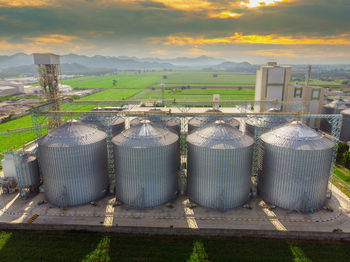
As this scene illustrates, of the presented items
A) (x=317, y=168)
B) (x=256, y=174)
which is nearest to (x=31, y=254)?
(x=256, y=174)

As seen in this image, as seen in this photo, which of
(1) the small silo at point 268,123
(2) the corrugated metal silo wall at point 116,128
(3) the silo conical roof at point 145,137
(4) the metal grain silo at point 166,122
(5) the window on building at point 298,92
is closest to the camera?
(3) the silo conical roof at point 145,137

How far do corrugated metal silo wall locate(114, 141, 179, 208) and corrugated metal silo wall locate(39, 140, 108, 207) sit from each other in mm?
3092

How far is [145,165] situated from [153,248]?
9572mm

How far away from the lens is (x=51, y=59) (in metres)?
41.4

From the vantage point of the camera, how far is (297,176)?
30422 millimetres

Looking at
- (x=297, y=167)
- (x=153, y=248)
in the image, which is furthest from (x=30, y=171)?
(x=297, y=167)

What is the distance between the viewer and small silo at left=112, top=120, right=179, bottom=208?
30.3 metres

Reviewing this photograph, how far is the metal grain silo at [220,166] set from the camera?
3000 cm

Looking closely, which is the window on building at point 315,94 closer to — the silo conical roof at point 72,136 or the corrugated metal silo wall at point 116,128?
the corrugated metal silo wall at point 116,128

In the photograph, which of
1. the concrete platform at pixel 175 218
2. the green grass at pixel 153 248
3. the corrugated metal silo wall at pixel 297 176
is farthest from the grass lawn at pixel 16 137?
the corrugated metal silo wall at pixel 297 176

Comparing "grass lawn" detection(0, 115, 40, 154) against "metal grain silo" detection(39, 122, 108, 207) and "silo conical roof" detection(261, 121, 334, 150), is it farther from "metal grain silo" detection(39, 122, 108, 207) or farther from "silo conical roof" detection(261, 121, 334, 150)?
"silo conical roof" detection(261, 121, 334, 150)

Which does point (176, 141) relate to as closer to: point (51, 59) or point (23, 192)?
point (23, 192)

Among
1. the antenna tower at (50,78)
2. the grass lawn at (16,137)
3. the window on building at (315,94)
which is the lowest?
the grass lawn at (16,137)

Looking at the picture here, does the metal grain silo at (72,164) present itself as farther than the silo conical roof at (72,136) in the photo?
No
